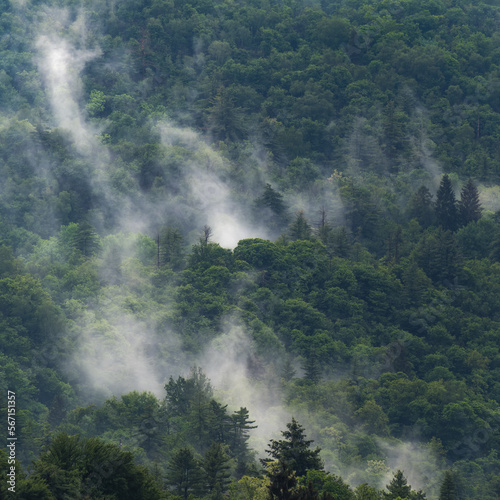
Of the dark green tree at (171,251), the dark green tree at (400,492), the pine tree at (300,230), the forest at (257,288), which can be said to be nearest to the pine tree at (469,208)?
the forest at (257,288)

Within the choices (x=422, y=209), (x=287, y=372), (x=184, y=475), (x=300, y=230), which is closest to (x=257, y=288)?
(x=300, y=230)

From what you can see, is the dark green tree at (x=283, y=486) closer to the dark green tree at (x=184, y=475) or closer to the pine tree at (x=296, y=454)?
the pine tree at (x=296, y=454)

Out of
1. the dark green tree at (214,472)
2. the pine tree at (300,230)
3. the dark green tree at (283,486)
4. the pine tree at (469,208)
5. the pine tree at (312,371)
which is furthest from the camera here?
the pine tree at (469,208)

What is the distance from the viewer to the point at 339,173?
609 ft

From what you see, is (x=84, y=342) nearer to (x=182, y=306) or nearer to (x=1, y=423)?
(x=182, y=306)

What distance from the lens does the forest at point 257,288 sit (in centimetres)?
13338

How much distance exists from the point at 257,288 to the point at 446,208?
29830 millimetres

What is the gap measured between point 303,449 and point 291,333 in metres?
51.2

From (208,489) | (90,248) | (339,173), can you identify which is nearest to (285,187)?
(339,173)

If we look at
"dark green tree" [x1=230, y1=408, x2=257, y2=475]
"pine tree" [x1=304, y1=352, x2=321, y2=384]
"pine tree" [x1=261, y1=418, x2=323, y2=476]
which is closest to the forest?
"pine tree" [x1=261, y1=418, x2=323, y2=476]

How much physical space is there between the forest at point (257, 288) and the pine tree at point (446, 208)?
0.88ft

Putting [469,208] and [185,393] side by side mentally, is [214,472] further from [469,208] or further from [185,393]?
[469,208]

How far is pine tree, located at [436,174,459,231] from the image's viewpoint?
566 feet

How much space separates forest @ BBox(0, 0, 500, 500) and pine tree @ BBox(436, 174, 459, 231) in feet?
0.88
